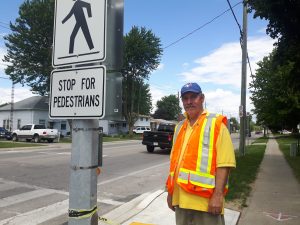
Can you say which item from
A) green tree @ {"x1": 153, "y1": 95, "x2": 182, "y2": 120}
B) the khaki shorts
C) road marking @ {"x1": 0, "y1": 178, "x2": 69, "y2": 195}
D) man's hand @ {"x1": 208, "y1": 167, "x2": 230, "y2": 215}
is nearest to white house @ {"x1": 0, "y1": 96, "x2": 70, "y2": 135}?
road marking @ {"x1": 0, "y1": 178, "x2": 69, "y2": 195}

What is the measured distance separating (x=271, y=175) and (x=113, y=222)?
28.0 feet

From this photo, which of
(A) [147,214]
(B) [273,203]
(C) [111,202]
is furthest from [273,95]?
(A) [147,214]

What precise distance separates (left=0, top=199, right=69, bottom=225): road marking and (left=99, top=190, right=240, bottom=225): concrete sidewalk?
3.22 feet

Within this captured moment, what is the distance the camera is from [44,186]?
10359 millimetres

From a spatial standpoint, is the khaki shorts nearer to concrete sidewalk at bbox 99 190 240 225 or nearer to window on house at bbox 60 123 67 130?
concrete sidewalk at bbox 99 190 240 225

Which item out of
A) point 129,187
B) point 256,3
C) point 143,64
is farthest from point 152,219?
point 143,64

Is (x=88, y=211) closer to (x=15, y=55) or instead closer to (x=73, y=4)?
(x=73, y=4)

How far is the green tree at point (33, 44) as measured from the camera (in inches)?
1720

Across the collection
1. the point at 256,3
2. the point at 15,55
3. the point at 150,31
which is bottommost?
the point at 256,3

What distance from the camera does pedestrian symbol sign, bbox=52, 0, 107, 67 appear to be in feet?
9.69

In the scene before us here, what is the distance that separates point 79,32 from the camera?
120 inches

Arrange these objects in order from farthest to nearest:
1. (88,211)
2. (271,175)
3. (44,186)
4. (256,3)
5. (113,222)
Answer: (256,3) < (271,175) < (44,186) < (113,222) < (88,211)

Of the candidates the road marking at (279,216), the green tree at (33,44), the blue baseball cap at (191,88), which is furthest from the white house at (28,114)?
the blue baseball cap at (191,88)

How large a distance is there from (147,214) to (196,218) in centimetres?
390
